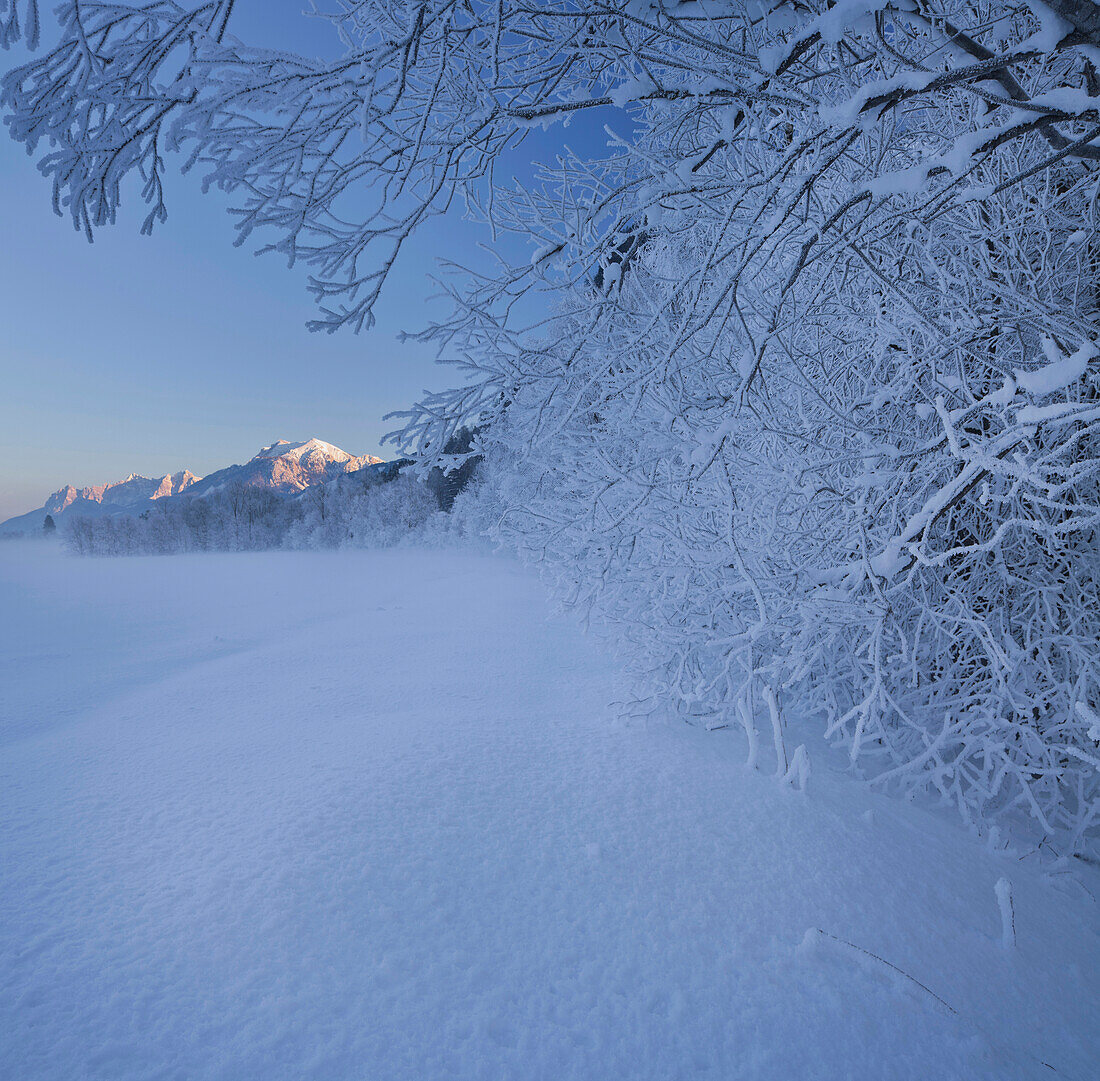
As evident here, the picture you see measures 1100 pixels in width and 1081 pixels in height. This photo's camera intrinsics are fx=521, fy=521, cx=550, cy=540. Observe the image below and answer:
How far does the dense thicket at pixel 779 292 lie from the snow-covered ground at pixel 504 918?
631 mm

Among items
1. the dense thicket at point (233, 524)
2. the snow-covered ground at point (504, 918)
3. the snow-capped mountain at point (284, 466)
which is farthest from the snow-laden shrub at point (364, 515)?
the snow-capped mountain at point (284, 466)

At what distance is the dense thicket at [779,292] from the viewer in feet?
4.79

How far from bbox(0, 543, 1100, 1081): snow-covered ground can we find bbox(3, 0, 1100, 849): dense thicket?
0.63 m

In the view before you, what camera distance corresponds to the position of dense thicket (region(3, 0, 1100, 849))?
57.4 inches

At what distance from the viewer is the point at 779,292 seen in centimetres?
252

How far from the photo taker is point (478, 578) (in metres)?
15.4

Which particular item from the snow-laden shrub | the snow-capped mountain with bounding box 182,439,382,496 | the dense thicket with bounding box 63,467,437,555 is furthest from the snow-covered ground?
the snow-capped mountain with bounding box 182,439,382,496

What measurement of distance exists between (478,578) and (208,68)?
1428 centimetres

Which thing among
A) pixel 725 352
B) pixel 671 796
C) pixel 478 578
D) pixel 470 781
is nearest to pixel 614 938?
pixel 671 796

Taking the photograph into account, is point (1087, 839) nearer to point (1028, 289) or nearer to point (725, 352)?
point (1028, 289)

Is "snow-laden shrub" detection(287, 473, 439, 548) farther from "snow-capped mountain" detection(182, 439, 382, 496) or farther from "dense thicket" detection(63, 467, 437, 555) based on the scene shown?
"snow-capped mountain" detection(182, 439, 382, 496)

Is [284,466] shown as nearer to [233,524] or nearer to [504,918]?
[233,524]

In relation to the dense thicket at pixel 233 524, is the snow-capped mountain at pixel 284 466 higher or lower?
higher

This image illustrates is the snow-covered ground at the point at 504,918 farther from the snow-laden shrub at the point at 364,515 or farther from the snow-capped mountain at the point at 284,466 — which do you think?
the snow-capped mountain at the point at 284,466
